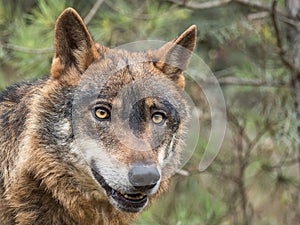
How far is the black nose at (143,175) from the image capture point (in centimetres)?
417

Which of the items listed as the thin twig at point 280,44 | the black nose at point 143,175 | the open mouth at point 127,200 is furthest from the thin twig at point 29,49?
the black nose at point 143,175

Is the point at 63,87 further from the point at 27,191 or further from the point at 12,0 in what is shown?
the point at 12,0

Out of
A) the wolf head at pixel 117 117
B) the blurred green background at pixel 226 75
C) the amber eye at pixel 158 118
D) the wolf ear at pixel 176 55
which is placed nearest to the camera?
the wolf head at pixel 117 117

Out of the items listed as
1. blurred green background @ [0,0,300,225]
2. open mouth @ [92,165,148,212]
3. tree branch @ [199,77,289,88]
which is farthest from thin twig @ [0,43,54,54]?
open mouth @ [92,165,148,212]

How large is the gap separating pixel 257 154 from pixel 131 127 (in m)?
4.19

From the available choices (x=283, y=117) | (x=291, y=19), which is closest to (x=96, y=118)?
(x=291, y=19)

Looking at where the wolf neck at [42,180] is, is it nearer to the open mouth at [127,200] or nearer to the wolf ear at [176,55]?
the open mouth at [127,200]

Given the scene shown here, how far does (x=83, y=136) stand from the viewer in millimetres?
4543

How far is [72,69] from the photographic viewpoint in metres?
4.75

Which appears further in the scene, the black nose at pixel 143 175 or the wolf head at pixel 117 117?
the wolf head at pixel 117 117

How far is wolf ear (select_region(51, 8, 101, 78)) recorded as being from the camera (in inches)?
183

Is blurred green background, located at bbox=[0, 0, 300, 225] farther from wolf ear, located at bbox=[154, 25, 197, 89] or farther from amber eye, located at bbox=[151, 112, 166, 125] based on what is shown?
amber eye, located at bbox=[151, 112, 166, 125]

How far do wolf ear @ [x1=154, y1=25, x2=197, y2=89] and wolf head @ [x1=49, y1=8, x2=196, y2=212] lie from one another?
0.03 metres

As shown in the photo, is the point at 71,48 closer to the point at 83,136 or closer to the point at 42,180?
the point at 83,136
